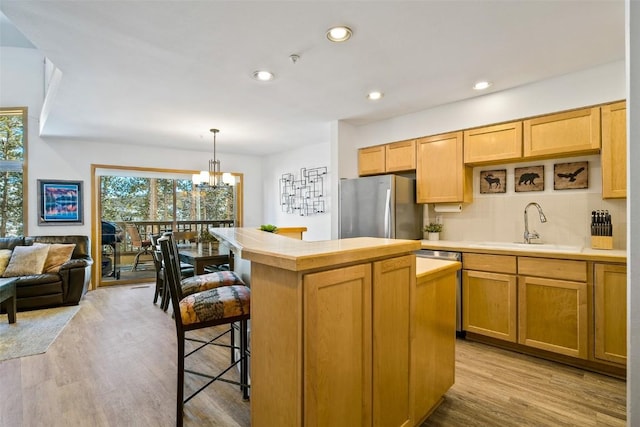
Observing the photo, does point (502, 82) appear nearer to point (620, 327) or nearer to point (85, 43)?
point (620, 327)

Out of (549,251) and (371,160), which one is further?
(371,160)

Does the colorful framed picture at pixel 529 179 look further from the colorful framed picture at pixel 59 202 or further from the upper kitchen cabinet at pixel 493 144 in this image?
the colorful framed picture at pixel 59 202

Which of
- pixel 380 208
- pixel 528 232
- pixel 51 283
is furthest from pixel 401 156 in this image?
pixel 51 283

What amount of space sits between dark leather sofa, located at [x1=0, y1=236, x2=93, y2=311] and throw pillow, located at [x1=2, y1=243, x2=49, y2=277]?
4.6 inches

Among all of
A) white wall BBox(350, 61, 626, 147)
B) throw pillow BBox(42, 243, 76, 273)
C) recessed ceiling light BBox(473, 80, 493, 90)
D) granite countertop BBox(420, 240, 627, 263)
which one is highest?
Answer: recessed ceiling light BBox(473, 80, 493, 90)

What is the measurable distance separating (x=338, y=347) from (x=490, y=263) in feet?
7.42

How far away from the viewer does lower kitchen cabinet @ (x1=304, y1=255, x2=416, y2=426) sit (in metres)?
1.16

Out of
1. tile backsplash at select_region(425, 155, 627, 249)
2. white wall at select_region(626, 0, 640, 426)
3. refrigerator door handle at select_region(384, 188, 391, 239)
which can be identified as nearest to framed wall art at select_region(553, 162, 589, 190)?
tile backsplash at select_region(425, 155, 627, 249)

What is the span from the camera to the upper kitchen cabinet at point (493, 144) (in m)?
3.07

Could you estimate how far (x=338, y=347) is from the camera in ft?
4.08

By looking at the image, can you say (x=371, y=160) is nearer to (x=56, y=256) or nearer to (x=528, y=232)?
(x=528, y=232)

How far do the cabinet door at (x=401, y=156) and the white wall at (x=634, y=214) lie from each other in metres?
2.48

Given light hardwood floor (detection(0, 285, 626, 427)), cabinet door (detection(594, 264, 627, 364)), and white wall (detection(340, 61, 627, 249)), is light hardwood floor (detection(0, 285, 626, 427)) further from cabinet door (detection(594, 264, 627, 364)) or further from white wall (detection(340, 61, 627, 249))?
white wall (detection(340, 61, 627, 249))

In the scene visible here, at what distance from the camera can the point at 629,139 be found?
133 centimetres
